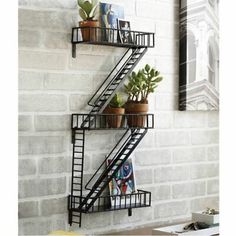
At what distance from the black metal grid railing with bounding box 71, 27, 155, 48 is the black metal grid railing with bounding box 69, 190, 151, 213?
0.59 metres

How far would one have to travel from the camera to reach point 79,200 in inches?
78.1

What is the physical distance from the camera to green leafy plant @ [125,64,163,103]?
6.87 ft

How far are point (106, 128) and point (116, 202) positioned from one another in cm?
31

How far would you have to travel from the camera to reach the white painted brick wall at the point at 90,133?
1878 mm

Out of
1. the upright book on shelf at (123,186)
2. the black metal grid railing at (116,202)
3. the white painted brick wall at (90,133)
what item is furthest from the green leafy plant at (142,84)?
the black metal grid railing at (116,202)

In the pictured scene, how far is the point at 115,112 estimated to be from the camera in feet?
6.67

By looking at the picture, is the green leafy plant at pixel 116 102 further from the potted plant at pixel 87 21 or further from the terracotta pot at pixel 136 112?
the potted plant at pixel 87 21

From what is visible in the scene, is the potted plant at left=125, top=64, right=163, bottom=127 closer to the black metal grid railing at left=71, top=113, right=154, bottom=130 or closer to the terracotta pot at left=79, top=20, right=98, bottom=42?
the black metal grid railing at left=71, top=113, right=154, bottom=130

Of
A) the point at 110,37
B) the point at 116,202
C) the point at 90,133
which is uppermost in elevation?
the point at 110,37

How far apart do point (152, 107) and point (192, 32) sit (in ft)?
1.32

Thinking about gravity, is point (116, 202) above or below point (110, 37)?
below

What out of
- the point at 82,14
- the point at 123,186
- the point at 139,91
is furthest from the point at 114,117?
the point at 82,14

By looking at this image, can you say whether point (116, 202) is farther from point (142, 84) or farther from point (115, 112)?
point (142, 84)
